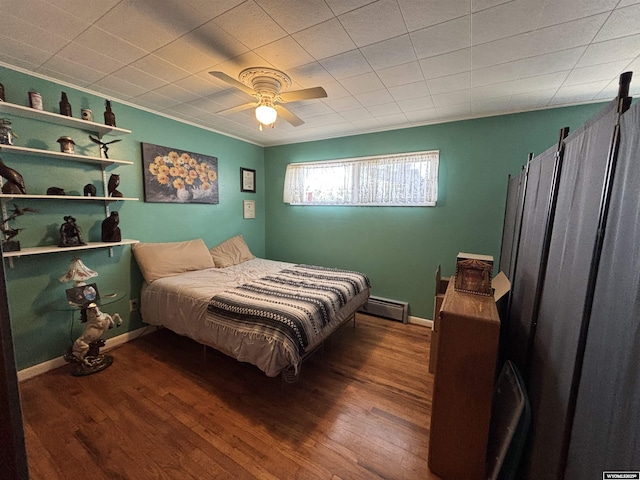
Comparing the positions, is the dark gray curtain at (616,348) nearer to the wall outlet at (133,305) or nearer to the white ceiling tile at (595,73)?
the white ceiling tile at (595,73)

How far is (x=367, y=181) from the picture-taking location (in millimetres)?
3480

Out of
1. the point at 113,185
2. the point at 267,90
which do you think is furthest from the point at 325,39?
the point at 113,185

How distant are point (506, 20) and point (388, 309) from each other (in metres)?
2.93

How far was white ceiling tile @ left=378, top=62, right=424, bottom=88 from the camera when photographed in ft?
6.21

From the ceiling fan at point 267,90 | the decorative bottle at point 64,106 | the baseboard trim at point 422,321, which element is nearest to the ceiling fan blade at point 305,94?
the ceiling fan at point 267,90

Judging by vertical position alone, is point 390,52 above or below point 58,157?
above

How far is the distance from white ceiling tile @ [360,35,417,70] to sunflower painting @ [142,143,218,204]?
248cm

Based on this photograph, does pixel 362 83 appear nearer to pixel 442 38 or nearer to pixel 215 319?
pixel 442 38

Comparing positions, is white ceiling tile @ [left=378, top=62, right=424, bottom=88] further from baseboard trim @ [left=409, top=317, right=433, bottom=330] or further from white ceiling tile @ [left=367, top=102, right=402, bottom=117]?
baseboard trim @ [left=409, top=317, right=433, bottom=330]

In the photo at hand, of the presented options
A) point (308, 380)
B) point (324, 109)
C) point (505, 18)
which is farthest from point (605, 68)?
point (308, 380)

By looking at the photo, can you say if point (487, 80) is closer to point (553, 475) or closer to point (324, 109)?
point (324, 109)

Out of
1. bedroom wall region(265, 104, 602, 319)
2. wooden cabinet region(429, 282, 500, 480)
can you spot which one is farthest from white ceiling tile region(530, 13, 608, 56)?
wooden cabinet region(429, 282, 500, 480)

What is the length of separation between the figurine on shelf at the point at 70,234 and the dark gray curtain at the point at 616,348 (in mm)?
3346

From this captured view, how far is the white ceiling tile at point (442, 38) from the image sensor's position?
1454 mm
